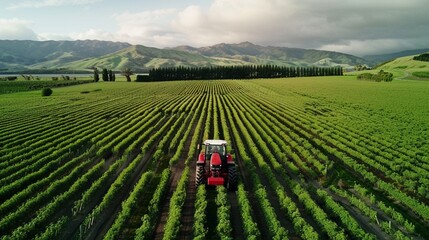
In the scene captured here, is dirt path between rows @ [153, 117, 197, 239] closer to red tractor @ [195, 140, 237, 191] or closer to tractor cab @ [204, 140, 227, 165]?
red tractor @ [195, 140, 237, 191]

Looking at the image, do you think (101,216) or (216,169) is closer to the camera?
(101,216)

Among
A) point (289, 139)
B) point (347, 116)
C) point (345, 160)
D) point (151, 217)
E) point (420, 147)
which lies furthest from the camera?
point (347, 116)

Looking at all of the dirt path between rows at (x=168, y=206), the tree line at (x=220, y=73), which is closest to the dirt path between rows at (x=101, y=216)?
the dirt path between rows at (x=168, y=206)

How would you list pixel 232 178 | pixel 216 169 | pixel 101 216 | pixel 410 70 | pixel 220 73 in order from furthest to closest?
pixel 220 73
pixel 410 70
pixel 232 178
pixel 216 169
pixel 101 216

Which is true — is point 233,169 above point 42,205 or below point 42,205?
above

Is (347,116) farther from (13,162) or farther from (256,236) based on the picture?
(13,162)

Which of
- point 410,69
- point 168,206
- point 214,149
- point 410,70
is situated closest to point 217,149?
point 214,149

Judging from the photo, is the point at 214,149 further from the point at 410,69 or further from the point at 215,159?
the point at 410,69

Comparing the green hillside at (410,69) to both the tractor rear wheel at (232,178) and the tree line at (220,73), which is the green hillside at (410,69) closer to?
the tree line at (220,73)

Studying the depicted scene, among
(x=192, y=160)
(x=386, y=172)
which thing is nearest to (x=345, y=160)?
(x=386, y=172)
